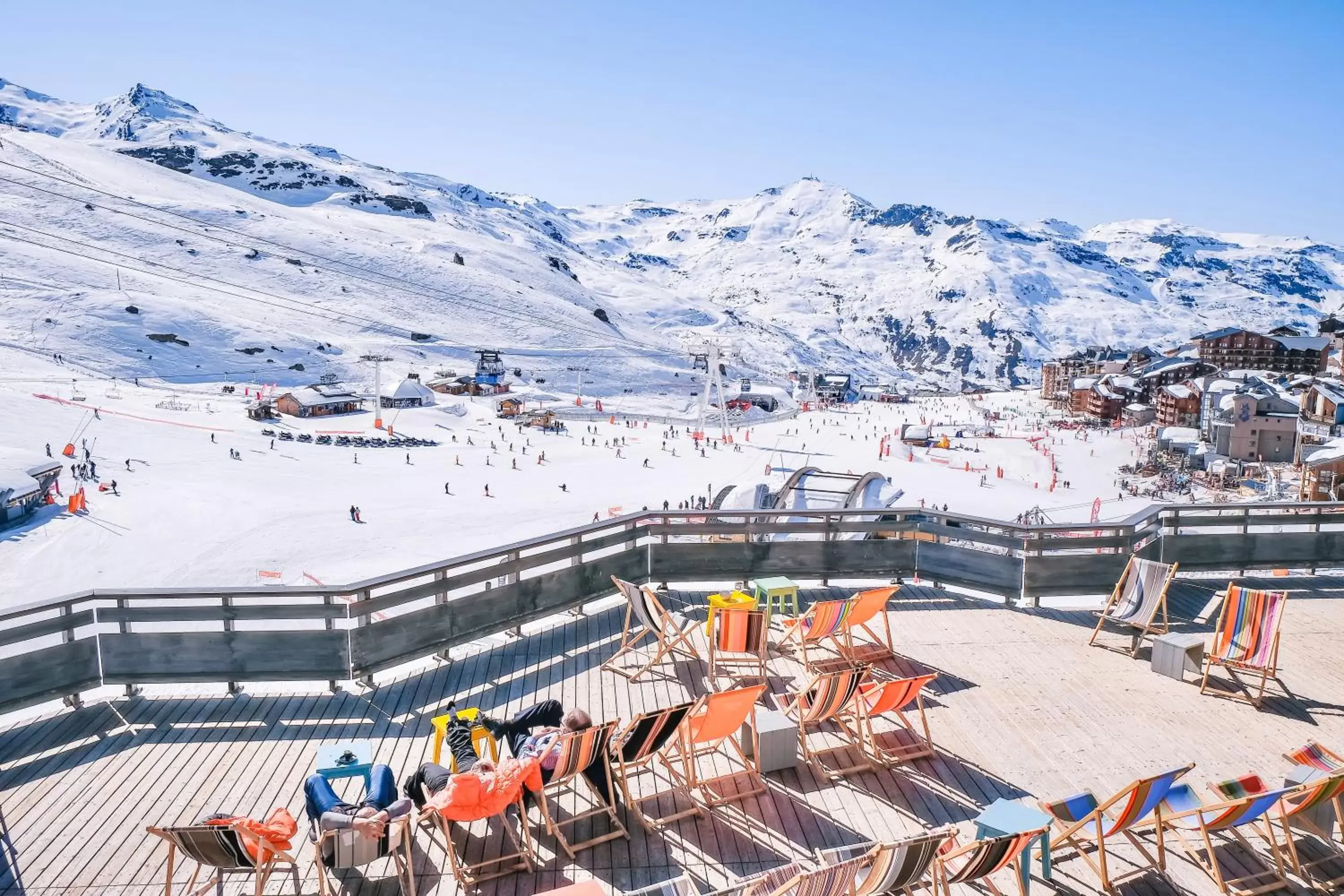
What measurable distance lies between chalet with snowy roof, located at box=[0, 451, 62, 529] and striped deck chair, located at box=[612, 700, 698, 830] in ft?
102

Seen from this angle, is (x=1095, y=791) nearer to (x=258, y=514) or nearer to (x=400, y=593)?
(x=400, y=593)

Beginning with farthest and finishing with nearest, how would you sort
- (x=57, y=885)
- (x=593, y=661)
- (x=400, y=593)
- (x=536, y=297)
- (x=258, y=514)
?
(x=536, y=297) < (x=258, y=514) < (x=593, y=661) < (x=400, y=593) < (x=57, y=885)

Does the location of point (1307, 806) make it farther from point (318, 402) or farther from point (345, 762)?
point (318, 402)

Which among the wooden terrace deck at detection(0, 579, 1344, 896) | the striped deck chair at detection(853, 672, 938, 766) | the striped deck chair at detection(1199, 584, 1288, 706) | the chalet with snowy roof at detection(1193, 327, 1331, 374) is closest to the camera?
the wooden terrace deck at detection(0, 579, 1344, 896)

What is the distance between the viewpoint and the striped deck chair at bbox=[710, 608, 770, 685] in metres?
6.63

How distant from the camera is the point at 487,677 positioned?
268 inches

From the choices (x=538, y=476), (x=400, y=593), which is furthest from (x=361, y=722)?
(x=538, y=476)

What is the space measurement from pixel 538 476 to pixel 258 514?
1375 centimetres

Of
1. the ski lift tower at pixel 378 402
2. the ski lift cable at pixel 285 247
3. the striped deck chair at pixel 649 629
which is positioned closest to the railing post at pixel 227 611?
the striped deck chair at pixel 649 629

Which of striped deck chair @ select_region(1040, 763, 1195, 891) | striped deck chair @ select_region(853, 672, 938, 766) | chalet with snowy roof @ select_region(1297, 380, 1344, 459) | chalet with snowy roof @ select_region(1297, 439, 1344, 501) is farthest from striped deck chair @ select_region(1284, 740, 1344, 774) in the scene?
chalet with snowy roof @ select_region(1297, 380, 1344, 459)

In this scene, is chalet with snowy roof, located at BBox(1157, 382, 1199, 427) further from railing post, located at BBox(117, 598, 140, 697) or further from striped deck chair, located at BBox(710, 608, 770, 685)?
railing post, located at BBox(117, 598, 140, 697)

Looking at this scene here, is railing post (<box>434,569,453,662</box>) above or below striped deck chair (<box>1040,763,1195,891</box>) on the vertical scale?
above

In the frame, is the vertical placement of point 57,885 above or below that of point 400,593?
below

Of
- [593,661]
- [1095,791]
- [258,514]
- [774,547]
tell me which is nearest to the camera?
[1095,791]
